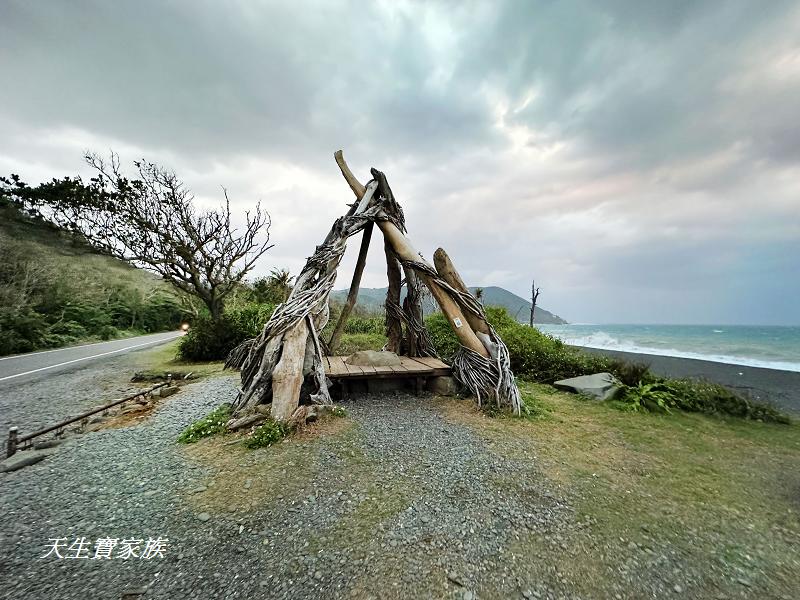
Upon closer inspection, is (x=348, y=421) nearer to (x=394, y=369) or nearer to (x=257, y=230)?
(x=394, y=369)

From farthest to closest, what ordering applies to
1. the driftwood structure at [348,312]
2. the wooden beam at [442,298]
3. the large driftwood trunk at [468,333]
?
1. the wooden beam at [442,298]
2. the large driftwood trunk at [468,333]
3. the driftwood structure at [348,312]

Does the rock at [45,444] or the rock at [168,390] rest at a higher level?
the rock at [168,390]

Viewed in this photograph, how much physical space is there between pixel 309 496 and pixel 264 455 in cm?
94

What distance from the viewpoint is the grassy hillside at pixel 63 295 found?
39.8 ft

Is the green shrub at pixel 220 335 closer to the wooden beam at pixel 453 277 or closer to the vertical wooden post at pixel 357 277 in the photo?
the vertical wooden post at pixel 357 277

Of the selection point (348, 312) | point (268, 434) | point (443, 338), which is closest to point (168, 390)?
point (268, 434)

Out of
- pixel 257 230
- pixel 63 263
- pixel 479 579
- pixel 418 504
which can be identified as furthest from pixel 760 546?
pixel 63 263

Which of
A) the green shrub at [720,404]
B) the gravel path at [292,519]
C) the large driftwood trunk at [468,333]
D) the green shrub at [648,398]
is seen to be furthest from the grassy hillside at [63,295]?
the green shrub at [720,404]

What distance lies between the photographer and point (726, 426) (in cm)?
482

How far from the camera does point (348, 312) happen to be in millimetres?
7738

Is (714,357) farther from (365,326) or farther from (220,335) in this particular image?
(220,335)

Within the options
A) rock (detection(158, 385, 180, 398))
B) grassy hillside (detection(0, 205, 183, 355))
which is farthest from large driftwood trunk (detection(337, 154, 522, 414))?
grassy hillside (detection(0, 205, 183, 355))

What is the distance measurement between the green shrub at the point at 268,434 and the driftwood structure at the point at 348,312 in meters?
0.13

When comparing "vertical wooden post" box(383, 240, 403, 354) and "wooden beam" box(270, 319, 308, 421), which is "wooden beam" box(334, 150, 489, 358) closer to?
"vertical wooden post" box(383, 240, 403, 354)
